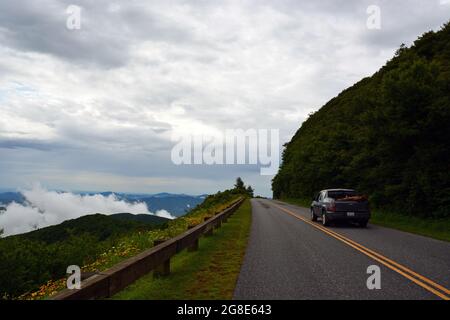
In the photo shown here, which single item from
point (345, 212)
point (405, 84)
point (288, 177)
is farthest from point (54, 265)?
point (288, 177)

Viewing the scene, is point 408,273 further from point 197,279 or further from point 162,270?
point 162,270

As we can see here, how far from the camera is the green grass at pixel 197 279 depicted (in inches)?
253

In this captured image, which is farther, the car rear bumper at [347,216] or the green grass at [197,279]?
the car rear bumper at [347,216]

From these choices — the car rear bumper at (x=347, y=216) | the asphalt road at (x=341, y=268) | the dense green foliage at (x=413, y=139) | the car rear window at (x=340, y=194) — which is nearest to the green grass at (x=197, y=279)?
the asphalt road at (x=341, y=268)

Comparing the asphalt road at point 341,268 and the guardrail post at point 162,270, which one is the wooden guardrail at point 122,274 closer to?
the guardrail post at point 162,270

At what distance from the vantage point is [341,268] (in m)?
8.45

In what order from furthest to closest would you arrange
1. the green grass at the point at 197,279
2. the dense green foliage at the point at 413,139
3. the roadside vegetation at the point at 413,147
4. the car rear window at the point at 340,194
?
1. the dense green foliage at the point at 413,139
2. the roadside vegetation at the point at 413,147
3. the car rear window at the point at 340,194
4. the green grass at the point at 197,279

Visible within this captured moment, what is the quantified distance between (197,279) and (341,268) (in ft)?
9.94

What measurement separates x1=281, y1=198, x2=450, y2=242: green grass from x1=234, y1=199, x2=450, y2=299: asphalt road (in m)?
2.32

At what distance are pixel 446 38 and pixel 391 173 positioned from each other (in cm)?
3375

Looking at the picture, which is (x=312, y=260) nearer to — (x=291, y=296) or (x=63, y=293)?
(x=291, y=296)

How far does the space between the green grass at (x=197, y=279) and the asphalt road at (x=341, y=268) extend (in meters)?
0.28

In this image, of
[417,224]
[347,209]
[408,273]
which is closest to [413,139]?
[417,224]

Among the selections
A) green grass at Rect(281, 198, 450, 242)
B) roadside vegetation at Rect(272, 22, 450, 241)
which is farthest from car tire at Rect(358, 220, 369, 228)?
roadside vegetation at Rect(272, 22, 450, 241)
